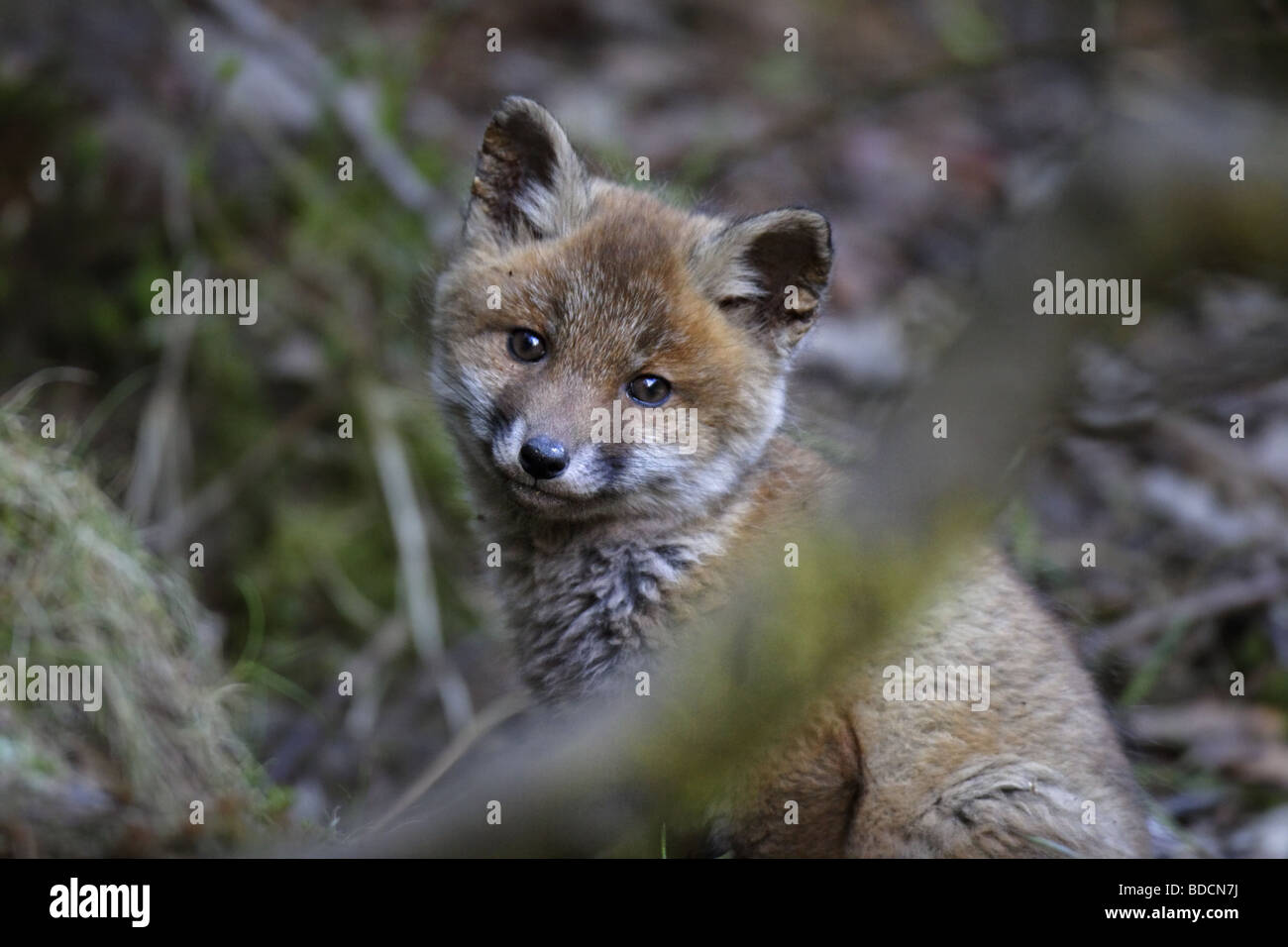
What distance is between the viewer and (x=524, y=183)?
16.4 feet

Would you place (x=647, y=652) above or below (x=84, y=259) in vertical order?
below

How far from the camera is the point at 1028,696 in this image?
432 centimetres

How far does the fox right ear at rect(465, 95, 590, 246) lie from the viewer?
16.0 feet

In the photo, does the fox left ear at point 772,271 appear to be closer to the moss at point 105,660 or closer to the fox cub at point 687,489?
the fox cub at point 687,489

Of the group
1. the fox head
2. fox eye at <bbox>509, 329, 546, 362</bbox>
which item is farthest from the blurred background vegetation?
fox eye at <bbox>509, 329, 546, 362</bbox>

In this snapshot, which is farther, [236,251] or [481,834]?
[236,251]

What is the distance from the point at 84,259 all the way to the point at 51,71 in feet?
3.75

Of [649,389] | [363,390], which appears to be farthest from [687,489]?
[363,390]

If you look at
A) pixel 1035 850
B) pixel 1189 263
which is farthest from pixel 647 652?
pixel 1189 263

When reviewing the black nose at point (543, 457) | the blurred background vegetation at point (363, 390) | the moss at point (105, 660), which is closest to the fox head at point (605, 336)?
the black nose at point (543, 457)

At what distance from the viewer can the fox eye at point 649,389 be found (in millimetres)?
4508

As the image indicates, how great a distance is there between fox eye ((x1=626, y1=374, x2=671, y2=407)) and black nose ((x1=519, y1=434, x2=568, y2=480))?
0.40 m

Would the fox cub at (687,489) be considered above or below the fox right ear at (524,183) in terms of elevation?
below
